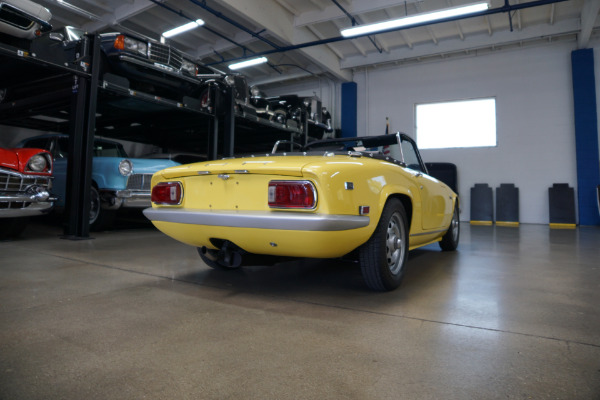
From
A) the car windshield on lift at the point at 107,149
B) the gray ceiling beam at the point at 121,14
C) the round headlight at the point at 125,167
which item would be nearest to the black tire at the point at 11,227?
the round headlight at the point at 125,167

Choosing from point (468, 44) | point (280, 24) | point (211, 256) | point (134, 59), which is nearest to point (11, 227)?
point (134, 59)

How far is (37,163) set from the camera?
434 centimetres

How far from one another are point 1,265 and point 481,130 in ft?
37.4

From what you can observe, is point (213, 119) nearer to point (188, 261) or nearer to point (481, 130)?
point (188, 261)

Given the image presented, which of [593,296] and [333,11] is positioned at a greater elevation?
[333,11]

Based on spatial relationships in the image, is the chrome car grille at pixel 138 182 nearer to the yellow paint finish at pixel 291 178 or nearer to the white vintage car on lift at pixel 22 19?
the white vintage car on lift at pixel 22 19

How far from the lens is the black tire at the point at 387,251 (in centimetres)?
213

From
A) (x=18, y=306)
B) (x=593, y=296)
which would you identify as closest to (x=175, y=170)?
(x=18, y=306)

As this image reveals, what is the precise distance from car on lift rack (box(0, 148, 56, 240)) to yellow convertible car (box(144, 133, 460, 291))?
2.64 meters

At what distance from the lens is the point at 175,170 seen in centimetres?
244

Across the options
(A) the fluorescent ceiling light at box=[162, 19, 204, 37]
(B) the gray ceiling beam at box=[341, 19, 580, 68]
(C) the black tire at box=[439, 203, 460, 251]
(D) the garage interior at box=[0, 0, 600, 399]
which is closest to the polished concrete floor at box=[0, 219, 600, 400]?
(D) the garage interior at box=[0, 0, 600, 399]

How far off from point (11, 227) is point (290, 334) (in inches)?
182

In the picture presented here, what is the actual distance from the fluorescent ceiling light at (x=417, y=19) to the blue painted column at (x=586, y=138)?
169 inches

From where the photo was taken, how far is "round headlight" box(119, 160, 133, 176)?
5.20 meters
